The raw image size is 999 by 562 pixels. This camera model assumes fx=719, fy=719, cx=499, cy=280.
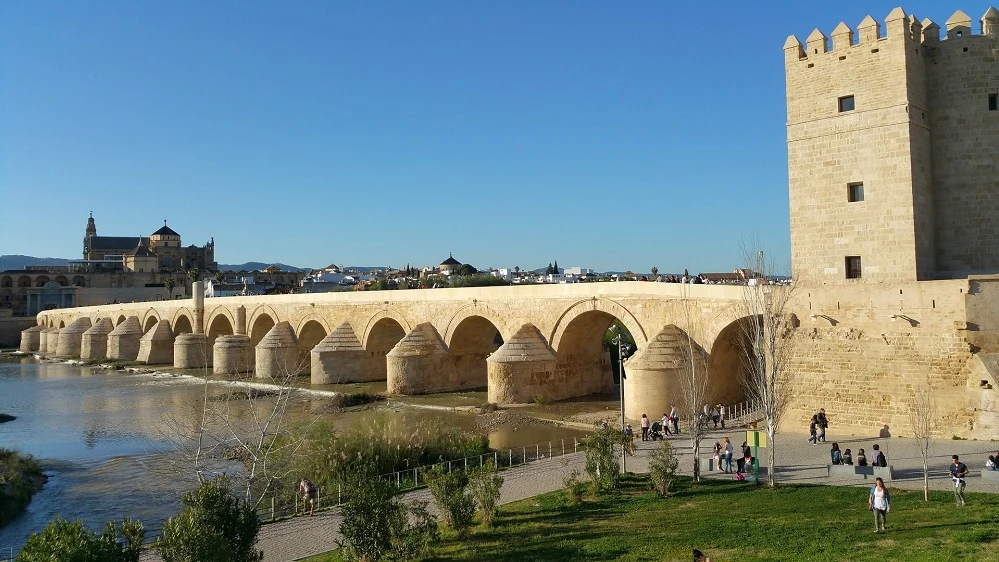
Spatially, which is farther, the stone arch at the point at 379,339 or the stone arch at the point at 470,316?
the stone arch at the point at 379,339

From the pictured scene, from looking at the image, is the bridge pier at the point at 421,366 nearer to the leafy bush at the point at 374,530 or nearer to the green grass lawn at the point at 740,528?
the green grass lawn at the point at 740,528

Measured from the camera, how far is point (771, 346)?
1149cm

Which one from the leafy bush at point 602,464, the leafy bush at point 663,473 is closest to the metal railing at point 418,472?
the leafy bush at point 602,464

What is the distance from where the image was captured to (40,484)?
14789 millimetres

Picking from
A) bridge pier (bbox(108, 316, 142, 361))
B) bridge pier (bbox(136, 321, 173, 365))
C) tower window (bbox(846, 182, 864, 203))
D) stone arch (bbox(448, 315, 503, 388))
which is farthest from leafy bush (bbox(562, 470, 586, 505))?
bridge pier (bbox(108, 316, 142, 361))

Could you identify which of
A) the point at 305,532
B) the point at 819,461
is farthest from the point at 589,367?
the point at 305,532

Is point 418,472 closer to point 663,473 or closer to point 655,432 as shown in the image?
point 663,473

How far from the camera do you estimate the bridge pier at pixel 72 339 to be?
171 ft

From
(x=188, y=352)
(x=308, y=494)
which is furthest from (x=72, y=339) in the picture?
→ (x=308, y=494)

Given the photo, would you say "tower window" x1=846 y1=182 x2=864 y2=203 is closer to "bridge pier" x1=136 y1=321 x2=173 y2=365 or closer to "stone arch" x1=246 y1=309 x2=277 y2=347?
"stone arch" x1=246 y1=309 x2=277 y2=347

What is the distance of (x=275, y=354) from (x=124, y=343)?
19.6 metres

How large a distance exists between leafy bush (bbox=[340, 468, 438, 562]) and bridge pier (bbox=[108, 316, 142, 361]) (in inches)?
1729

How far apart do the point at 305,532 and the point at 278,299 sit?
2758 centimetres

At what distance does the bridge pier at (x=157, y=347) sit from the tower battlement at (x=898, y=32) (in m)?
40.4
